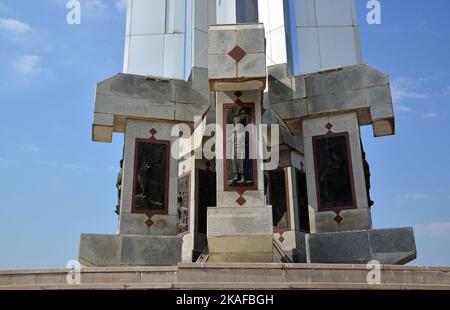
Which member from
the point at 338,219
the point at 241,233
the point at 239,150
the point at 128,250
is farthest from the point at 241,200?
the point at 128,250

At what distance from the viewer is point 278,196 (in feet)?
56.8

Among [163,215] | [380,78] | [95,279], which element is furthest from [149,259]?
[380,78]

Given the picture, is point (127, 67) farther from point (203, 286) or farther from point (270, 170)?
point (203, 286)

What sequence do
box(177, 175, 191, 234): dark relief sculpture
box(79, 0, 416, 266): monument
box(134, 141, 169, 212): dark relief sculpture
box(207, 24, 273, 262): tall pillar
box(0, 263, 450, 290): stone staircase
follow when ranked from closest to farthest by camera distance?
box(0, 263, 450, 290): stone staircase, box(207, 24, 273, 262): tall pillar, box(79, 0, 416, 266): monument, box(134, 141, 169, 212): dark relief sculpture, box(177, 175, 191, 234): dark relief sculpture

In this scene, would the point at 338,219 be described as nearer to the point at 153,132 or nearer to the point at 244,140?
the point at 244,140

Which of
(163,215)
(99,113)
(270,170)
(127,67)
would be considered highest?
(127,67)

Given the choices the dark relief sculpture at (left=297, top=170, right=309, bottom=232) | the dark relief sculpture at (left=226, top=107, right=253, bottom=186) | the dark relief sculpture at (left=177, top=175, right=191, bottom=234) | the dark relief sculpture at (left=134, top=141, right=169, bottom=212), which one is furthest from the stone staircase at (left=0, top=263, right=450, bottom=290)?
the dark relief sculpture at (left=297, top=170, right=309, bottom=232)

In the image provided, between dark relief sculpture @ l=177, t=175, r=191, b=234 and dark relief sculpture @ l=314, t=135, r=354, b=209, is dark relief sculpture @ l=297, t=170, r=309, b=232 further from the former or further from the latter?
dark relief sculpture @ l=177, t=175, r=191, b=234

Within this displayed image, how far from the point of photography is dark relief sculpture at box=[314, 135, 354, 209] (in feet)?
45.5

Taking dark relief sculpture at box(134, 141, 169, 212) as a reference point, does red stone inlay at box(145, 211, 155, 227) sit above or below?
below

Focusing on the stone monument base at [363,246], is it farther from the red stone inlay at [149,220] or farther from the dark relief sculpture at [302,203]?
the red stone inlay at [149,220]

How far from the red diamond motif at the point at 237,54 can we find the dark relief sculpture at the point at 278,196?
5332mm
